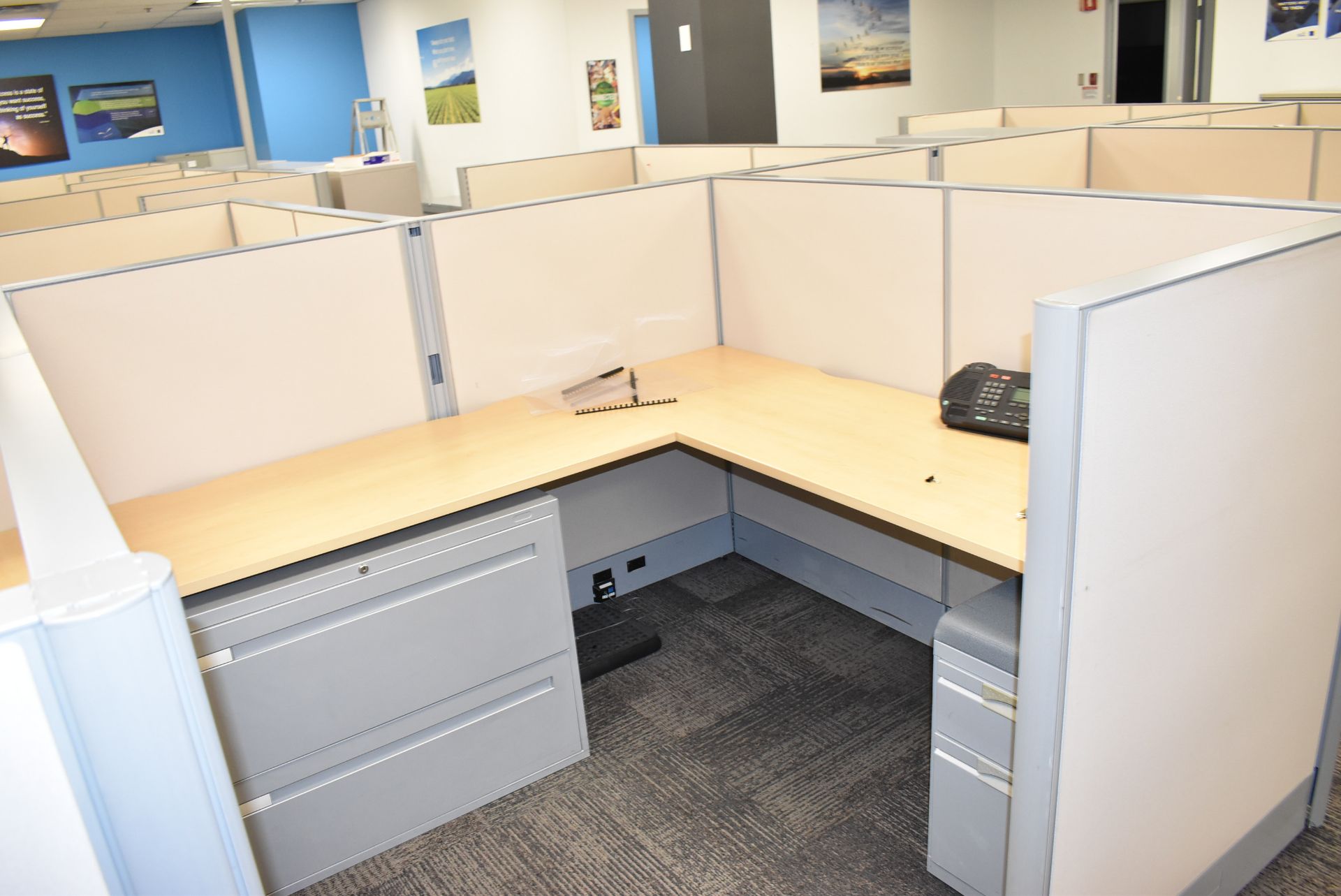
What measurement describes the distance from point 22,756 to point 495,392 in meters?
2.08


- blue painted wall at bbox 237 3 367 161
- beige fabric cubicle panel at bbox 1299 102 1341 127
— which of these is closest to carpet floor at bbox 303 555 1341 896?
beige fabric cubicle panel at bbox 1299 102 1341 127

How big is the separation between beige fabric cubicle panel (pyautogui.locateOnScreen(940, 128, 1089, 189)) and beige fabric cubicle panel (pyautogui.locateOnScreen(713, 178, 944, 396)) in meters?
0.69

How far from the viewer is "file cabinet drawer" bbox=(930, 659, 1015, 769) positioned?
152cm

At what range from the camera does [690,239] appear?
271cm

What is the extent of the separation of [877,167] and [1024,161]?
0.70 metres

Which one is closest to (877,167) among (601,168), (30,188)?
(601,168)

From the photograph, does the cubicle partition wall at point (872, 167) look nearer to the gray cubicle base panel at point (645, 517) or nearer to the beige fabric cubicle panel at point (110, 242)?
the gray cubicle base panel at point (645, 517)

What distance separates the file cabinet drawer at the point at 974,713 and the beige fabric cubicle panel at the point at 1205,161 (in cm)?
173

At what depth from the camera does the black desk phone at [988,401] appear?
6.37ft

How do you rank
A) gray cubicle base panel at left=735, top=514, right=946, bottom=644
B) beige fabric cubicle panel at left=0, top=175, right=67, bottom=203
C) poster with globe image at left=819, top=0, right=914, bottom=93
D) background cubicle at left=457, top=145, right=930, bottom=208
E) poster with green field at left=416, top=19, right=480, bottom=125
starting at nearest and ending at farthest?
1. gray cubicle base panel at left=735, top=514, right=946, bottom=644
2. background cubicle at left=457, top=145, right=930, bottom=208
3. beige fabric cubicle panel at left=0, top=175, right=67, bottom=203
4. poster with globe image at left=819, top=0, right=914, bottom=93
5. poster with green field at left=416, top=19, right=480, bottom=125

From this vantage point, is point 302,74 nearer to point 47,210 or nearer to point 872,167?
point 47,210

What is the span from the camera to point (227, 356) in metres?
2.08

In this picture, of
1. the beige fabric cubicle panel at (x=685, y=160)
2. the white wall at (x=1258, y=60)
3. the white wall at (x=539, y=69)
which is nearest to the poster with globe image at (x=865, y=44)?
the white wall at (x=539, y=69)

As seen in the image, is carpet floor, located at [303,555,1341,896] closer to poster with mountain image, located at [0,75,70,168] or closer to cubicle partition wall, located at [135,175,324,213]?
cubicle partition wall, located at [135,175,324,213]
